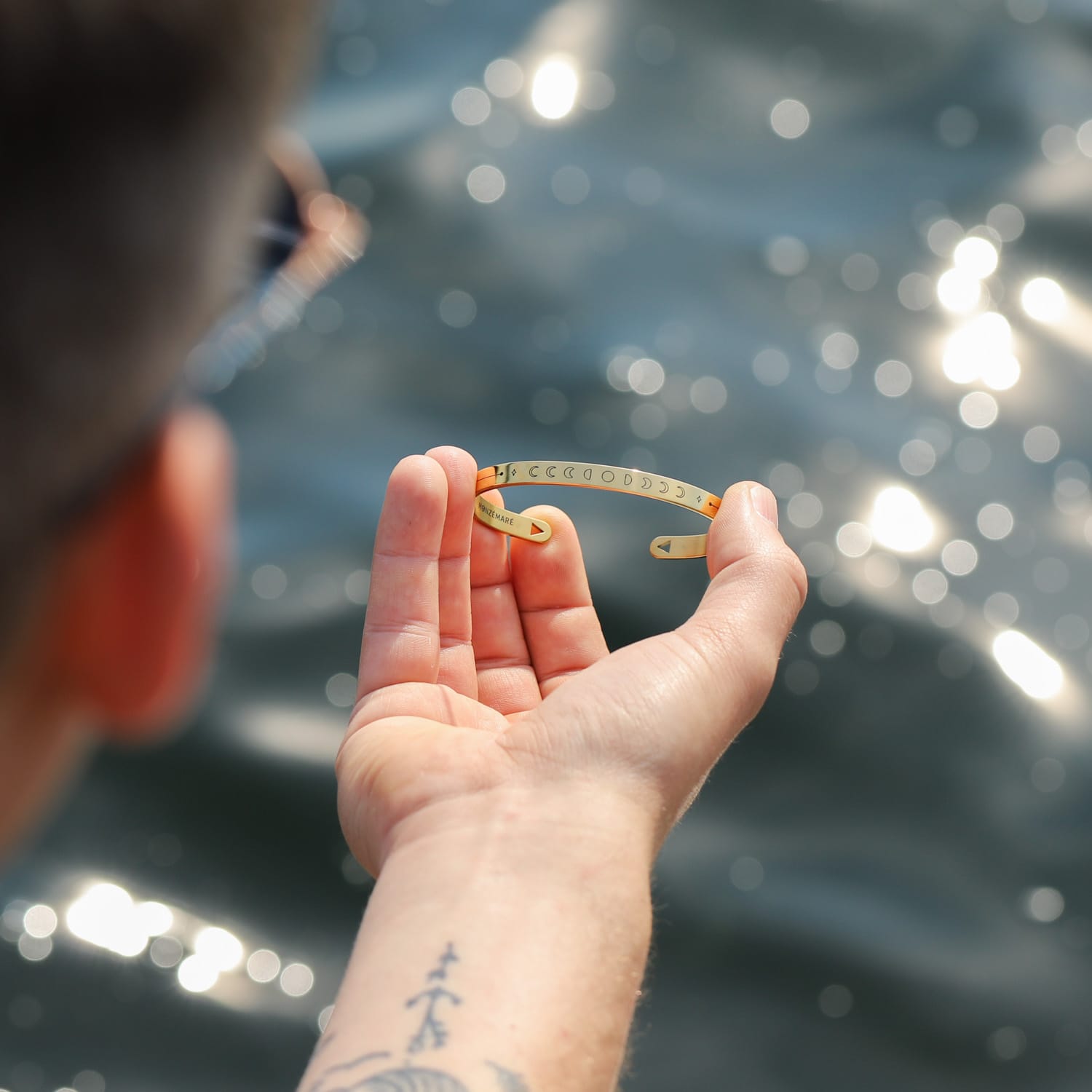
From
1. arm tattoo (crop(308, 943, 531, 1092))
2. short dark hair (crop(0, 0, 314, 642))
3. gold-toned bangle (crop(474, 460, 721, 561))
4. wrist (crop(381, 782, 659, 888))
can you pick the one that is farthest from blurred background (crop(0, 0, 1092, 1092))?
short dark hair (crop(0, 0, 314, 642))

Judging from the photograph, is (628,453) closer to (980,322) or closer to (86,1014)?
(980,322)

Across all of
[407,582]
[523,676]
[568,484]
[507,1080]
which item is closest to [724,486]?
[568,484]

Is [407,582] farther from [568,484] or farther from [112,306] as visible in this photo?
[112,306]

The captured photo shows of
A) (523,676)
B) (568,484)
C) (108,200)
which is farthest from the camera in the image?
(568,484)

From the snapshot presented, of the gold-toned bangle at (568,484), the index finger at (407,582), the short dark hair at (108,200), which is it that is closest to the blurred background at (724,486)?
the gold-toned bangle at (568,484)

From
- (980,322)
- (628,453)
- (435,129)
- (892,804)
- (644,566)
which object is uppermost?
(435,129)

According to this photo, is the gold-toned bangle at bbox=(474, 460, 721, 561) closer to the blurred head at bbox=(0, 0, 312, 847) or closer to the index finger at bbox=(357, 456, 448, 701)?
the index finger at bbox=(357, 456, 448, 701)

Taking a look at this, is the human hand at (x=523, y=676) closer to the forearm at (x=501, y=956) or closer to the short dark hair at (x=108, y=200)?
the forearm at (x=501, y=956)

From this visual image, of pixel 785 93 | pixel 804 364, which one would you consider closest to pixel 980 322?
pixel 804 364
